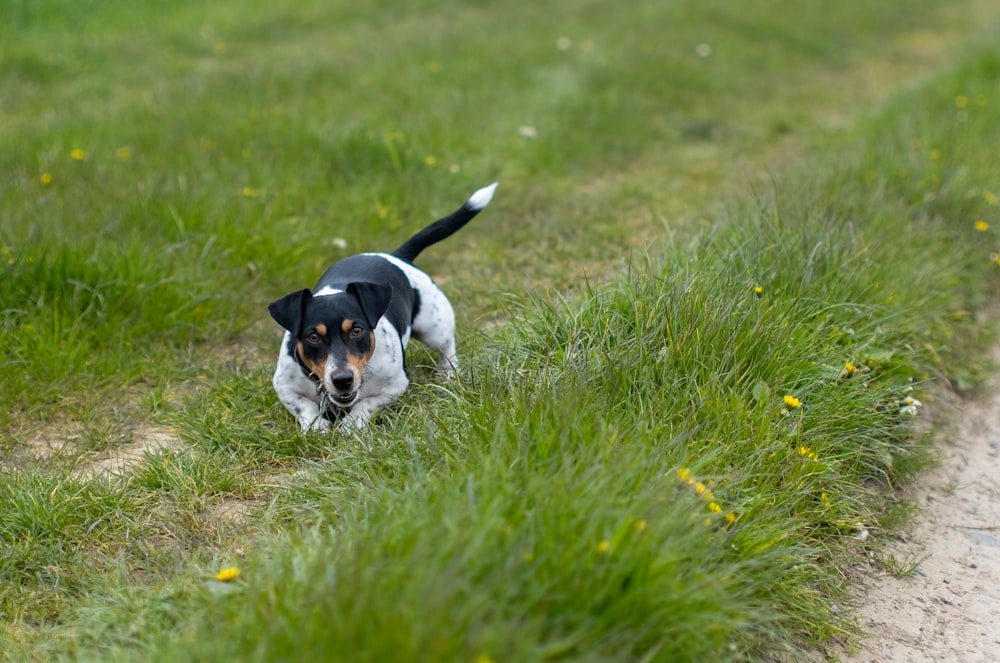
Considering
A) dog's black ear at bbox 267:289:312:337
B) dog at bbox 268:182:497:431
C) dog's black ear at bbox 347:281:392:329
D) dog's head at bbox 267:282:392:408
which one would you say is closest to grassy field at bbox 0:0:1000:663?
dog at bbox 268:182:497:431

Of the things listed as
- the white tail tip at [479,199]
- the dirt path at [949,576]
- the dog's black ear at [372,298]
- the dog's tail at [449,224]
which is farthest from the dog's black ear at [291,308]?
the dirt path at [949,576]

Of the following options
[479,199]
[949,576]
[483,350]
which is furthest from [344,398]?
[949,576]

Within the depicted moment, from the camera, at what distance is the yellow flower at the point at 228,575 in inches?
101

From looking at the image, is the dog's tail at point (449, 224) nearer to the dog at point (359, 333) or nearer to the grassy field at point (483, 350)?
the dog at point (359, 333)

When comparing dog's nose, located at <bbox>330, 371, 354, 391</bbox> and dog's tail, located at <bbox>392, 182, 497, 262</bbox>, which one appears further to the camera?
dog's tail, located at <bbox>392, 182, 497, 262</bbox>

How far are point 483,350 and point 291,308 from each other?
2.60 ft

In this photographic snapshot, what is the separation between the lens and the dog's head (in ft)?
11.5

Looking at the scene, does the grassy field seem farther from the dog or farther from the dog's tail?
the dog's tail

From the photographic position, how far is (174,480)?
348cm

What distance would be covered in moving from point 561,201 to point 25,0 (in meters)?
5.84

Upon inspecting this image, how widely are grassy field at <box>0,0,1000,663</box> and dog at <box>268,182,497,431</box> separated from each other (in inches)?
5.2

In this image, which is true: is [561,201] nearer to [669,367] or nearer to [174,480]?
[669,367]

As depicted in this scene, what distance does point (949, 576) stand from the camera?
3404mm

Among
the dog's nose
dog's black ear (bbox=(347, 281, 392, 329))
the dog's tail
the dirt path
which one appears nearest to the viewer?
the dirt path
